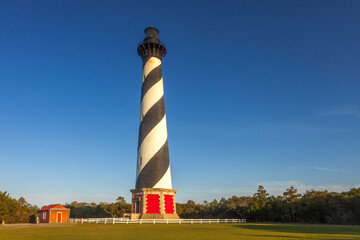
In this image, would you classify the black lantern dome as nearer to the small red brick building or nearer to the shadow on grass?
the small red brick building

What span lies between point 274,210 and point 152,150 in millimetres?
20156

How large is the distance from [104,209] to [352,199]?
115 ft

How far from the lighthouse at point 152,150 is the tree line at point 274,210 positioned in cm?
1448

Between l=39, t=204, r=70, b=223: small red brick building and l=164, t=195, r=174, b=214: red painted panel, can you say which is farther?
l=39, t=204, r=70, b=223: small red brick building

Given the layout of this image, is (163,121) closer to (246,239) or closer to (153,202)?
(153,202)

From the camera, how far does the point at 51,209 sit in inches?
1184

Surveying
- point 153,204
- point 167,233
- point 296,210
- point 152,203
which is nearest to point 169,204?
point 153,204

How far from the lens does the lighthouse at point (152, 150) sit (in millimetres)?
28594

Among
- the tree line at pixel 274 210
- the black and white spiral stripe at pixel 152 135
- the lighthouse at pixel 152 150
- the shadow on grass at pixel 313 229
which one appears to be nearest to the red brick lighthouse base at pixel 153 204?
the lighthouse at pixel 152 150

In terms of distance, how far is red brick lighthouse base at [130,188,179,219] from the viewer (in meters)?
28.2

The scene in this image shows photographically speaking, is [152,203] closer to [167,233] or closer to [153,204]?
[153,204]

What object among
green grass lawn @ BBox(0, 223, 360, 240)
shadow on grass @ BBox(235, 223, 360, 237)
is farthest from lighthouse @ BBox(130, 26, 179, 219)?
green grass lawn @ BBox(0, 223, 360, 240)

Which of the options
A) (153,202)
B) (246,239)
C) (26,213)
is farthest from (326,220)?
(26,213)

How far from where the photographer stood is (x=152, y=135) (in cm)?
3067
